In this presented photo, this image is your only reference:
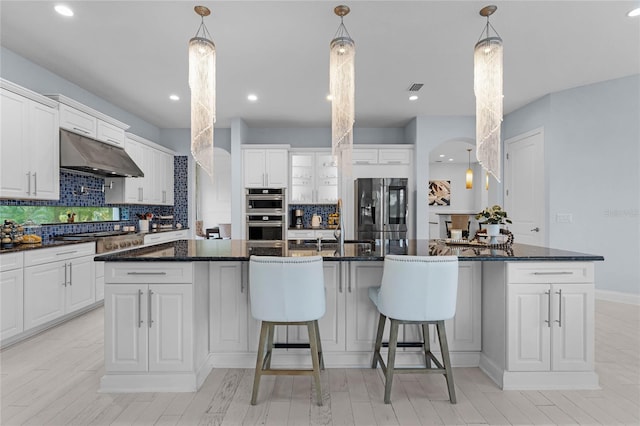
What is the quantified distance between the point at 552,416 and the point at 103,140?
5.21 meters

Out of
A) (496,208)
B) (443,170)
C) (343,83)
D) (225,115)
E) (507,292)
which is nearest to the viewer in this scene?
(507,292)

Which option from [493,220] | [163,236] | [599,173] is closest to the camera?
[493,220]

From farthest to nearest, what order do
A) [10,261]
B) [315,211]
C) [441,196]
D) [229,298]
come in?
[441,196]
[315,211]
[10,261]
[229,298]

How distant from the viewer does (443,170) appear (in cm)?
1146

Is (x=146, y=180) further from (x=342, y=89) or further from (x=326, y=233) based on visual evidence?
(x=342, y=89)

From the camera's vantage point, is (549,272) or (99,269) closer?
(549,272)

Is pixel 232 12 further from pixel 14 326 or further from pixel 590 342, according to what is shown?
pixel 590 342

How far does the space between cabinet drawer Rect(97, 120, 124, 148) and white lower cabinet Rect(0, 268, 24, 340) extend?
2.02m

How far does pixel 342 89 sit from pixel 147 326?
208 cm

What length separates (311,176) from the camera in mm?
6234

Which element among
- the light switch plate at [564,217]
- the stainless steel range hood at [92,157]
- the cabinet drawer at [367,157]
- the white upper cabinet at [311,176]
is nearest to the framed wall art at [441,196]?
the cabinet drawer at [367,157]

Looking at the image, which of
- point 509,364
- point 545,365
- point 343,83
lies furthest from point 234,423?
point 343,83

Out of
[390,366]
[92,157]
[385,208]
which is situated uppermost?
[92,157]

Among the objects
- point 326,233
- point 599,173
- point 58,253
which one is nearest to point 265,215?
point 326,233
